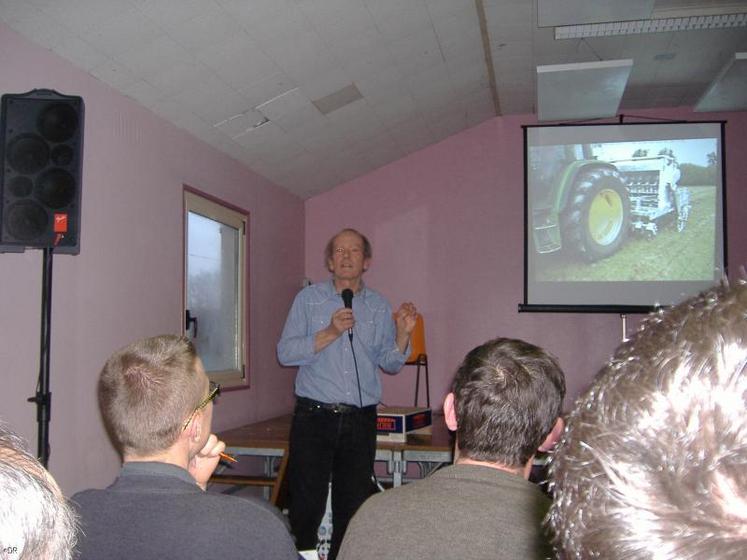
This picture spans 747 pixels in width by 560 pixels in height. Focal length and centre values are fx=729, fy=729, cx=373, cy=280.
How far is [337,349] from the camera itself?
10.8 feet

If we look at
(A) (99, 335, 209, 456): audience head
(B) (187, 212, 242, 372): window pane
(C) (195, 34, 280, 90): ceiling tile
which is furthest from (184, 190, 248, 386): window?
(A) (99, 335, 209, 456): audience head

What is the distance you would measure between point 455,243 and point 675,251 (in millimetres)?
1707

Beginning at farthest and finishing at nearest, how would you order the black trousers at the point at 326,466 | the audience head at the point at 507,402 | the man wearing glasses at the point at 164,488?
the black trousers at the point at 326,466 < the audience head at the point at 507,402 < the man wearing glasses at the point at 164,488

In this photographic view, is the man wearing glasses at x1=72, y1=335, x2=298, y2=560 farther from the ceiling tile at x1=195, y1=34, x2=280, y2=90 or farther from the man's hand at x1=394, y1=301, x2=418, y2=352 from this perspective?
the ceiling tile at x1=195, y1=34, x2=280, y2=90

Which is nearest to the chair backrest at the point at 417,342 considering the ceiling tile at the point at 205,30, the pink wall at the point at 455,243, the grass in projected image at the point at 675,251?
the pink wall at the point at 455,243

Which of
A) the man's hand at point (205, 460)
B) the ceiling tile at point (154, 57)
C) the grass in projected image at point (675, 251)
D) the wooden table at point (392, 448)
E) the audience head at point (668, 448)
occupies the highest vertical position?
the ceiling tile at point (154, 57)

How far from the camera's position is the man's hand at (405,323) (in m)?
3.13

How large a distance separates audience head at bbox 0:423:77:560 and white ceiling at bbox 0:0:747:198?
264cm

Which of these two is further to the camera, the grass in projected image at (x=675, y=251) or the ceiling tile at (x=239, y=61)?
the grass in projected image at (x=675, y=251)

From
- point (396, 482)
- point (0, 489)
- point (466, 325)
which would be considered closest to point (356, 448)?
point (396, 482)

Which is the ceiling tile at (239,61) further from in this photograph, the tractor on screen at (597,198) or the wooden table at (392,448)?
the tractor on screen at (597,198)

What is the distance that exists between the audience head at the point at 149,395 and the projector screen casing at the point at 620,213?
4.59m

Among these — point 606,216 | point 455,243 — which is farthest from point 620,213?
point 455,243

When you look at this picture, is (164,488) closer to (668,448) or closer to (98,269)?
(668,448)
